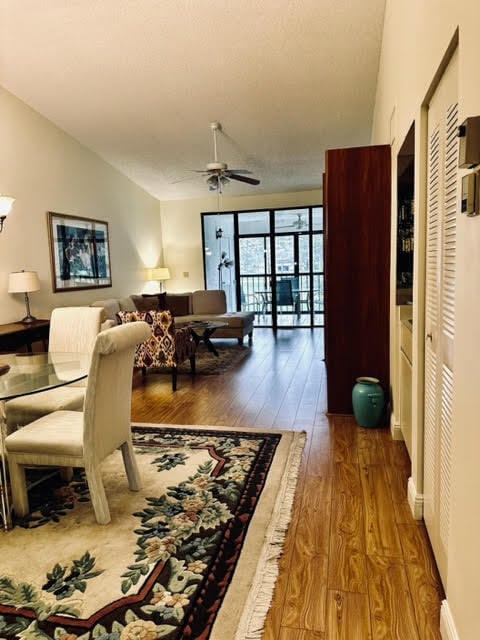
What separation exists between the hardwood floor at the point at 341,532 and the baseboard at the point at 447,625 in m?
0.06

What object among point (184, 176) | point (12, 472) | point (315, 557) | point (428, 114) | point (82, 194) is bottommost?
point (315, 557)

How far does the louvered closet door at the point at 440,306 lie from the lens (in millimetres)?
1475

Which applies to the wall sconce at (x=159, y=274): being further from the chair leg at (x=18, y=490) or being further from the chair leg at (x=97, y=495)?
the chair leg at (x=97, y=495)

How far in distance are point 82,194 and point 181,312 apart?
2582 millimetres

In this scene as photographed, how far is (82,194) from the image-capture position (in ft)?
20.2

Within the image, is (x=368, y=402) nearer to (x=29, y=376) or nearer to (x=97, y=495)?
(x=97, y=495)

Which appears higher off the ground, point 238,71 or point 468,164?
point 238,71

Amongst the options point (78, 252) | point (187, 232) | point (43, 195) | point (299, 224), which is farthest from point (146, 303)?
point (299, 224)

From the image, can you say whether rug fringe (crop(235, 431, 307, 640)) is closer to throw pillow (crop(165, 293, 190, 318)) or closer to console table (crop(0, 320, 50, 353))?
console table (crop(0, 320, 50, 353))

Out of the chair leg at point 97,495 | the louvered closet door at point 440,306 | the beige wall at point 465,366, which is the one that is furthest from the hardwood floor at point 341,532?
the chair leg at point 97,495

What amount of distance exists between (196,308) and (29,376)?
17.3ft

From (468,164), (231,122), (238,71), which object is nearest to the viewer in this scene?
(468,164)

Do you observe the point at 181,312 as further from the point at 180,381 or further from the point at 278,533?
the point at 278,533

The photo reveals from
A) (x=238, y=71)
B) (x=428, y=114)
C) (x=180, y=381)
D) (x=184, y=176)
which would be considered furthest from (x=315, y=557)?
(x=184, y=176)
